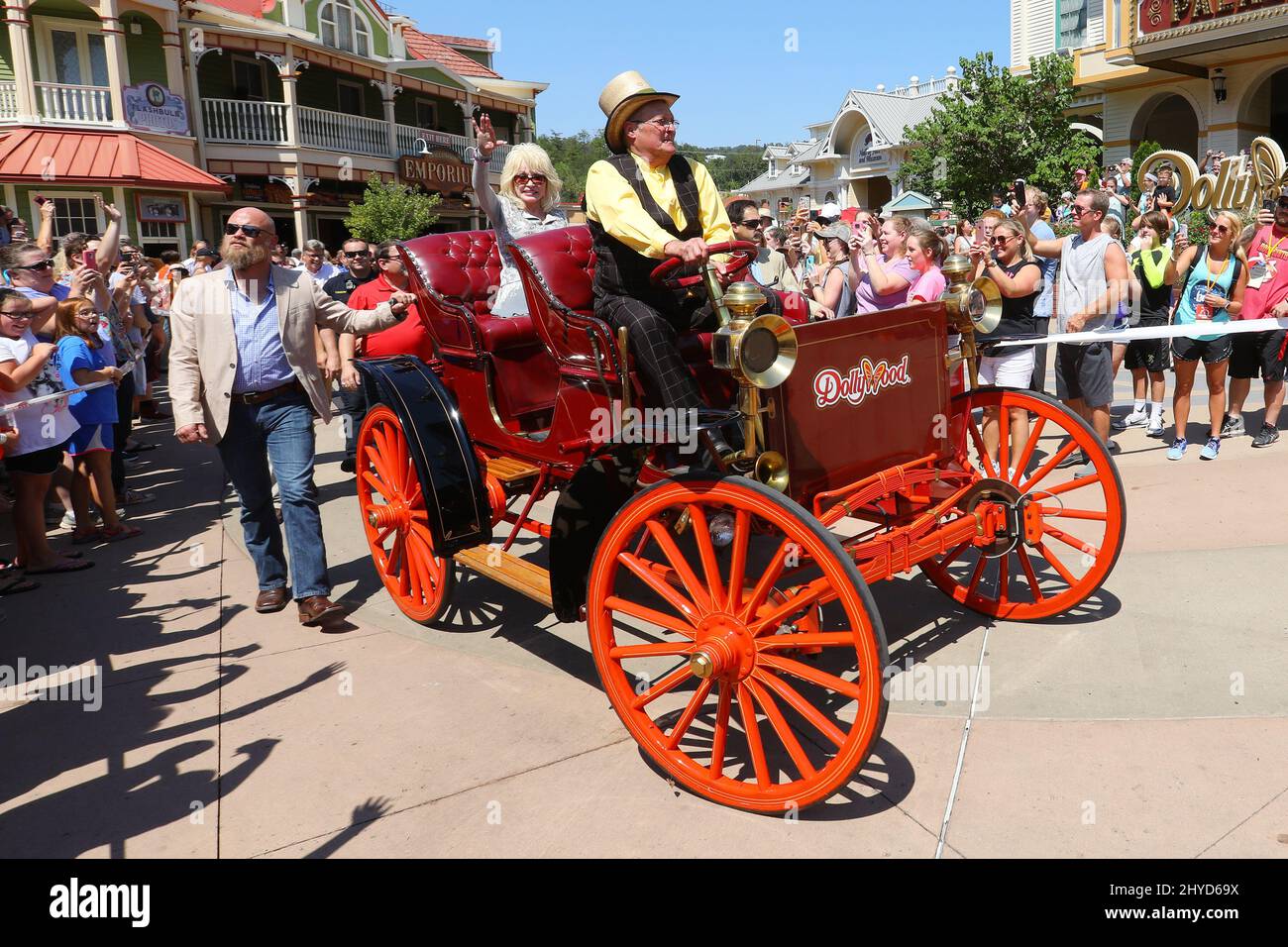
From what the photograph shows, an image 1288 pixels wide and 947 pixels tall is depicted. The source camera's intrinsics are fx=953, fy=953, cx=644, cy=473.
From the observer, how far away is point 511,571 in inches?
151

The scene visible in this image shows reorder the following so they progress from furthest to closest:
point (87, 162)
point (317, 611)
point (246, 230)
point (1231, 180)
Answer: point (87, 162), point (1231, 180), point (317, 611), point (246, 230)

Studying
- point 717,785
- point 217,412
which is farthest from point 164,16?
point 717,785

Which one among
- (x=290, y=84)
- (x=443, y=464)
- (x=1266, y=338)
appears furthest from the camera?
(x=290, y=84)

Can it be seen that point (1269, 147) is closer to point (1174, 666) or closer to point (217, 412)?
point (1174, 666)

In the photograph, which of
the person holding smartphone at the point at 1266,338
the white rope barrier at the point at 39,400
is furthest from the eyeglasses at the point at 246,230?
the person holding smartphone at the point at 1266,338

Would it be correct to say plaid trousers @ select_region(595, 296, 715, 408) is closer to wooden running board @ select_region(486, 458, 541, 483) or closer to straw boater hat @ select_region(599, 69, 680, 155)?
straw boater hat @ select_region(599, 69, 680, 155)

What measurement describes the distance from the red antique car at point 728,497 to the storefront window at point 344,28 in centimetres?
2482

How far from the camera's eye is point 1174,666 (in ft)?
11.6

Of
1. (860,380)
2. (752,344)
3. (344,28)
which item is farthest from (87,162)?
(752,344)

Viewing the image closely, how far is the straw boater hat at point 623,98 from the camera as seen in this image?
3.34 meters

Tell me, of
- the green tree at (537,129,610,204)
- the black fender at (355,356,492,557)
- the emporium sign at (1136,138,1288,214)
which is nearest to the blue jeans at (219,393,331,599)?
the black fender at (355,356,492,557)

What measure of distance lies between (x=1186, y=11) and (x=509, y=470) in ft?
70.4

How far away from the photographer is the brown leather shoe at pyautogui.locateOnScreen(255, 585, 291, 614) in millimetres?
4738

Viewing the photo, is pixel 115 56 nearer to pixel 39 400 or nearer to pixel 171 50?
pixel 171 50
